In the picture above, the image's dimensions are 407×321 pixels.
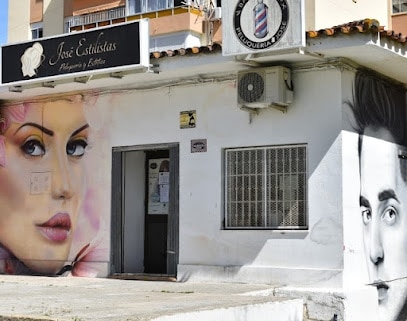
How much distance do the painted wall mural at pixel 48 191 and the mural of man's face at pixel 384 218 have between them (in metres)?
4.51

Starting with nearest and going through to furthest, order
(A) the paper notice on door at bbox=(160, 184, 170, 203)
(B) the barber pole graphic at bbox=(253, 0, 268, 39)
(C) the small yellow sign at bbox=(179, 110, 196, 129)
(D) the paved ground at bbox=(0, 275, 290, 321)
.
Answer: (D) the paved ground at bbox=(0, 275, 290, 321), (B) the barber pole graphic at bbox=(253, 0, 268, 39), (C) the small yellow sign at bbox=(179, 110, 196, 129), (A) the paper notice on door at bbox=(160, 184, 170, 203)

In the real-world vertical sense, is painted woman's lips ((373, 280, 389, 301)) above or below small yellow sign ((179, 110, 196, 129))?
below

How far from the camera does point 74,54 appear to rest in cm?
1232

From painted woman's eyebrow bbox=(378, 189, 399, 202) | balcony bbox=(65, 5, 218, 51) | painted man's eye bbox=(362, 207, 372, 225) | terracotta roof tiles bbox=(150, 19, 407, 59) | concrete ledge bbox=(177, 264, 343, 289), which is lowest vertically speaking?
concrete ledge bbox=(177, 264, 343, 289)

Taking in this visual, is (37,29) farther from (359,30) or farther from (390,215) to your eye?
(359,30)

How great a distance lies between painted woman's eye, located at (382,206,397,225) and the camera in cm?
1174

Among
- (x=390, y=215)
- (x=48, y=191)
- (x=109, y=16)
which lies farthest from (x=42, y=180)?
(x=109, y=16)

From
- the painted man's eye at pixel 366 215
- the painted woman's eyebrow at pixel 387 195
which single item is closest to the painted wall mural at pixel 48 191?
the painted man's eye at pixel 366 215

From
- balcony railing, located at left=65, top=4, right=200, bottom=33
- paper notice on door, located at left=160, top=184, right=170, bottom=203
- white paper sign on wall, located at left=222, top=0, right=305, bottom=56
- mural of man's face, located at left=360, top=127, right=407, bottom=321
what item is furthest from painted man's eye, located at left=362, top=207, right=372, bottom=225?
balcony railing, located at left=65, top=4, right=200, bottom=33

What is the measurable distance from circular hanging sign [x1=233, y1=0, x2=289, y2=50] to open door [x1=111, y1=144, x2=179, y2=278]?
250cm

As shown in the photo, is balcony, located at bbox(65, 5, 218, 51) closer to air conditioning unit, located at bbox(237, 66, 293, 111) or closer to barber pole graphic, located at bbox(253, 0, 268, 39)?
air conditioning unit, located at bbox(237, 66, 293, 111)

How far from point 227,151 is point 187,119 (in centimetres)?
90

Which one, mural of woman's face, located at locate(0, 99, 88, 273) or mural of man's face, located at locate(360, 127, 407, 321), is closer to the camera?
mural of man's face, located at locate(360, 127, 407, 321)

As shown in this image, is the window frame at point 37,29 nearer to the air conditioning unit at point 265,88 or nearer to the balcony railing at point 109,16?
the balcony railing at point 109,16
